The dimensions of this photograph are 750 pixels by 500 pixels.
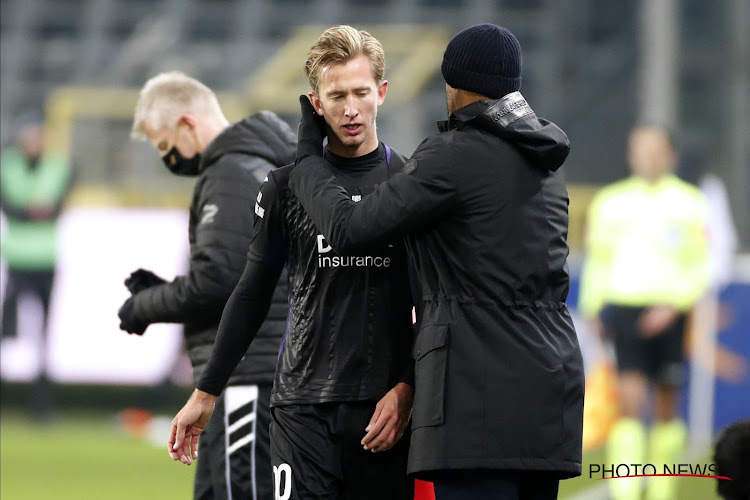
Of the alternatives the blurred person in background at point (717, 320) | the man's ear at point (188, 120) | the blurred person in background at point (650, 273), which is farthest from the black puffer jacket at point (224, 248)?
the blurred person in background at point (717, 320)

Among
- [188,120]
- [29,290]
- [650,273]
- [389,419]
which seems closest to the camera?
[389,419]

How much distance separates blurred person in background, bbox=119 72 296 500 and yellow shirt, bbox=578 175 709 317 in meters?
4.28

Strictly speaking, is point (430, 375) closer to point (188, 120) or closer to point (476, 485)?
point (476, 485)

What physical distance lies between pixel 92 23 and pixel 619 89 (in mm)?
6662

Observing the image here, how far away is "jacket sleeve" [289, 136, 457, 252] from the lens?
308 cm

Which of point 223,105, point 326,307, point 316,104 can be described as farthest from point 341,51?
point 223,105

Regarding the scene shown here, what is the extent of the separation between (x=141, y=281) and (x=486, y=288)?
1735 mm

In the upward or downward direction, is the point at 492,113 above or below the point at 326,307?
above

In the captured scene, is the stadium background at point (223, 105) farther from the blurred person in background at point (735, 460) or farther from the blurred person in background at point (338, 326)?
the blurred person in background at point (735, 460)

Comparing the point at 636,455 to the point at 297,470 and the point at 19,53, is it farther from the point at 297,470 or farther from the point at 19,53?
the point at 19,53

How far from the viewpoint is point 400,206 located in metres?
3.08

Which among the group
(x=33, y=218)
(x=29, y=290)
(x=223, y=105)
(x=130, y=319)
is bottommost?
(x=130, y=319)

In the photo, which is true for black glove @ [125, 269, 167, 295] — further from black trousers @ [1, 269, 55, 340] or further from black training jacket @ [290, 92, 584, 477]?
black trousers @ [1, 269, 55, 340]

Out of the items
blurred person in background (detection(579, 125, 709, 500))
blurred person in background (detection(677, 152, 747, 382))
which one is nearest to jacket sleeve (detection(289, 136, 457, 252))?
blurred person in background (detection(579, 125, 709, 500))
